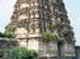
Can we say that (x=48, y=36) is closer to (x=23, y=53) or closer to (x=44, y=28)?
(x=44, y=28)

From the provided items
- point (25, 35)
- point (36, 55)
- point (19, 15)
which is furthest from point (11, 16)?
point (36, 55)

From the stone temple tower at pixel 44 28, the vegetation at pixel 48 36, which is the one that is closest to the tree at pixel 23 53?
the stone temple tower at pixel 44 28

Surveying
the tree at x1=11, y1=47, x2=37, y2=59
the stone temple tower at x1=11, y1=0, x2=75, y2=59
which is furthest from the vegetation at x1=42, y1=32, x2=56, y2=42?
the tree at x1=11, y1=47, x2=37, y2=59

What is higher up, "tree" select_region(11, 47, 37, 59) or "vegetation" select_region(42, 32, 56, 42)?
"vegetation" select_region(42, 32, 56, 42)

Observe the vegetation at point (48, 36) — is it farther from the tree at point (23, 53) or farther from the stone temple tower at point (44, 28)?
the tree at point (23, 53)

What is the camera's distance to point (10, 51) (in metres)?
32.0

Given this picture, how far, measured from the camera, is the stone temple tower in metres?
32.5

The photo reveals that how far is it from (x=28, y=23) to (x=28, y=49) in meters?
3.23

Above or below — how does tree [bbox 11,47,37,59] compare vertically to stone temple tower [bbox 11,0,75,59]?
below

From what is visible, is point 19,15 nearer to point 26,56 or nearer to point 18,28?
point 18,28

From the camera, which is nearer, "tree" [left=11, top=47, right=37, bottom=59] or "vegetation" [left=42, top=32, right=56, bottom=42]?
"tree" [left=11, top=47, right=37, bottom=59]

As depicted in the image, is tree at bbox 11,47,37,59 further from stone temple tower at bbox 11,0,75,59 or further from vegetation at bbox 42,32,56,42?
vegetation at bbox 42,32,56,42

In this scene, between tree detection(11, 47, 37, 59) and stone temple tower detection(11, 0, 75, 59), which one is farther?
stone temple tower detection(11, 0, 75, 59)

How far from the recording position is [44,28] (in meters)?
33.3
